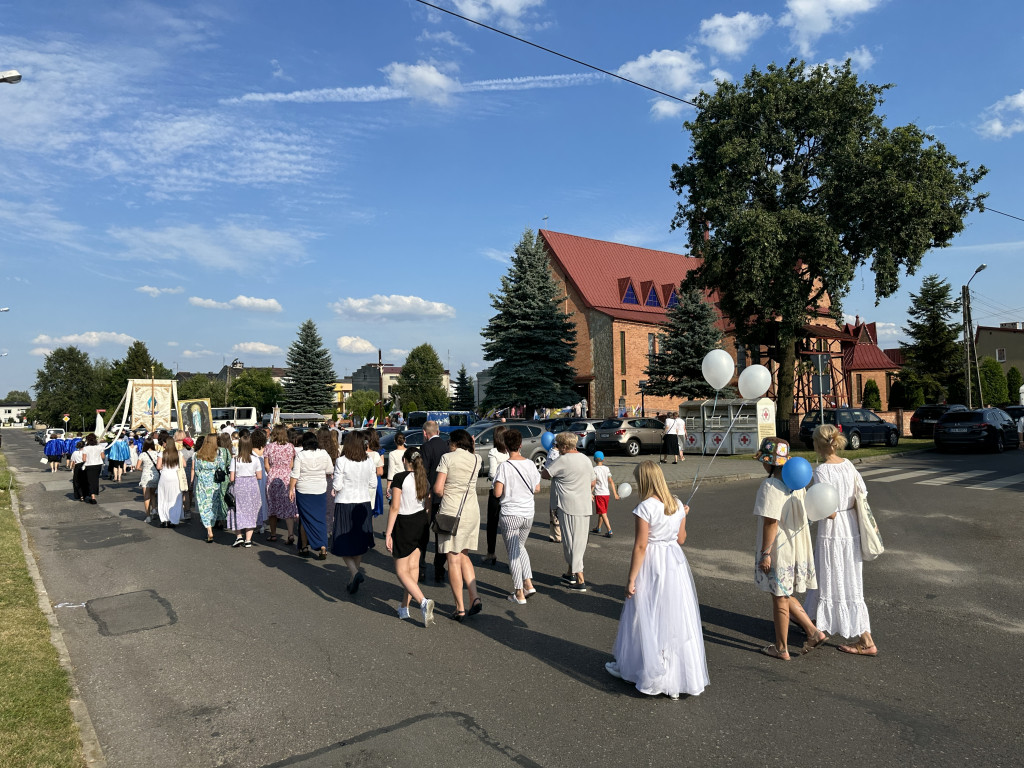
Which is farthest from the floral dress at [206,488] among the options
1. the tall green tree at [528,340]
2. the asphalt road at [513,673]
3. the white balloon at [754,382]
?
the tall green tree at [528,340]

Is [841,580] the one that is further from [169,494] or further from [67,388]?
[67,388]

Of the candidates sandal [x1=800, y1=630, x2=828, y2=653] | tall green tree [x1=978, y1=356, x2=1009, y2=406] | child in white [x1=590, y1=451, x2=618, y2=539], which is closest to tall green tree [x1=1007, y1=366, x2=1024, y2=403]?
tall green tree [x1=978, y1=356, x2=1009, y2=406]

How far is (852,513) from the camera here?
5520 millimetres

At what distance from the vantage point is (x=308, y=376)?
61594 mm

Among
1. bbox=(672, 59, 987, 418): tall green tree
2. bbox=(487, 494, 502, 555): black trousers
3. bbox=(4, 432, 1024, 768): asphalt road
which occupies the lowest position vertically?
bbox=(4, 432, 1024, 768): asphalt road

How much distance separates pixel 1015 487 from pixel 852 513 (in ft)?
42.6

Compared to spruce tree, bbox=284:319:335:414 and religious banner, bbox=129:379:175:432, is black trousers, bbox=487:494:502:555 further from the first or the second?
spruce tree, bbox=284:319:335:414

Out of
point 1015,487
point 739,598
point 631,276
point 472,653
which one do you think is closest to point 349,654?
point 472,653

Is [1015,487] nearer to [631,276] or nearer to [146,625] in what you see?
[146,625]

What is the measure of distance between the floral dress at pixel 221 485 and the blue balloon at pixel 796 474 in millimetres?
9235

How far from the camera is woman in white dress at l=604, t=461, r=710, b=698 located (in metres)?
4.59

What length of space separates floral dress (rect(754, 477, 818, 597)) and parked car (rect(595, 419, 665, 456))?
22.1 meters

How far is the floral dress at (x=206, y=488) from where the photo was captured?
37.6 ft

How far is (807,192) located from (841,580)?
28.0 m
